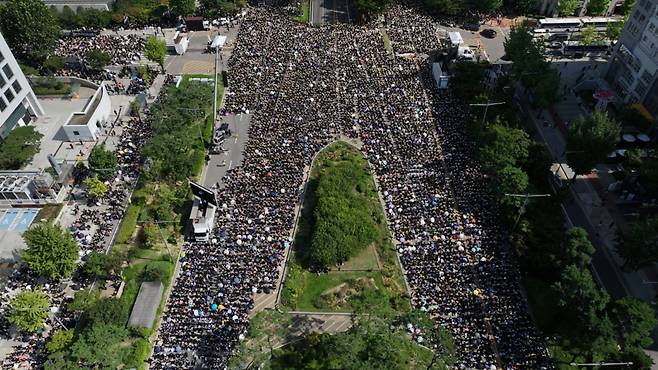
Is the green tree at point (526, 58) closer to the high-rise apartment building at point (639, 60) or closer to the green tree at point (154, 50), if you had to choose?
the high-rise apartment building at point (639, 60)

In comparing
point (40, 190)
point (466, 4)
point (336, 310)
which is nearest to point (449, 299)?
point (336, 310)

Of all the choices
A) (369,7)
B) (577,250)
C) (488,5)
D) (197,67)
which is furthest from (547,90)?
(197,67)

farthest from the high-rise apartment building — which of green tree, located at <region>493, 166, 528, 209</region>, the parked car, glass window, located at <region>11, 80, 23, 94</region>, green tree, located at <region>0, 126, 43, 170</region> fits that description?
glass window, located at <region>11, 80, 23, 94</region>

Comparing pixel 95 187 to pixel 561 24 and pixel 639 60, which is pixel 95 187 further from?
pixel 561 24

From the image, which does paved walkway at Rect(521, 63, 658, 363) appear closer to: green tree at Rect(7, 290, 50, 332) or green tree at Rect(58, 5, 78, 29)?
green tree at Rect(7, 290, 50, 332)

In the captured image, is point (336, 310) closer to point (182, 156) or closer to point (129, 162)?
point (182, 156)
